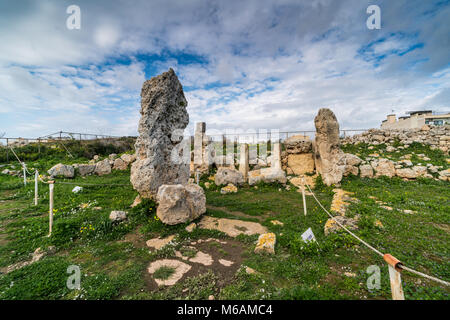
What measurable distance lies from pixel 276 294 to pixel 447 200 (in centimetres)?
1029

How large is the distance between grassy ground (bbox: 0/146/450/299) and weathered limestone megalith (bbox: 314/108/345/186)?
129 inches

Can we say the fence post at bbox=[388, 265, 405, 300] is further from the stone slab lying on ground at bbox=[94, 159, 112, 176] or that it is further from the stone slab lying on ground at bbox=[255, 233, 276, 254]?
the stone slab lying on ground at bbox=[94, 159, 112, 176]

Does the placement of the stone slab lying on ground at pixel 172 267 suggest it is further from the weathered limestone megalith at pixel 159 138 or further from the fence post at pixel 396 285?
the fence post at pixel 396 285

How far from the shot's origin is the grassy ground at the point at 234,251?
349 centimetres

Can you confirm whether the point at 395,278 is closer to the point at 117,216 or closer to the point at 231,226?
the point at 231,226

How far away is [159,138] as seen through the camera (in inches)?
305

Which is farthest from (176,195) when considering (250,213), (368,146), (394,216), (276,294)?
(368,146)

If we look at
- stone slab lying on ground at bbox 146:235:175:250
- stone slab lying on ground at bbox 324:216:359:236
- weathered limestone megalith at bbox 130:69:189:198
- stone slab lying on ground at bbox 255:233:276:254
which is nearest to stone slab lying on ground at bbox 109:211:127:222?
weathered limestone megalith at bbox 130:69:189:198

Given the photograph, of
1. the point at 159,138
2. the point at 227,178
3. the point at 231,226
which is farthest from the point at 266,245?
the point at 227,178

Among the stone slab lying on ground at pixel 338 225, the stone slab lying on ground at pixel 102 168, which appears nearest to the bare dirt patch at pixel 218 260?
the stone slab lying on ground at pixel 338 225

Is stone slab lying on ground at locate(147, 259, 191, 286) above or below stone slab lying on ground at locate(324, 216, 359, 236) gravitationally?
below

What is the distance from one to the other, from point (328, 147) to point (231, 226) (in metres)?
9.38

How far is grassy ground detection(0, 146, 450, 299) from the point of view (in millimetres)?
3486
